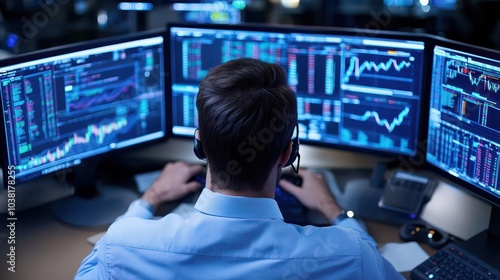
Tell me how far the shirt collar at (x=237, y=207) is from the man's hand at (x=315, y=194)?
59 centimetres

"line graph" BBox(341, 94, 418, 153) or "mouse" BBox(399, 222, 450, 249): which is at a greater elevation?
"line graph" BBox(341, 94, 418, 153)

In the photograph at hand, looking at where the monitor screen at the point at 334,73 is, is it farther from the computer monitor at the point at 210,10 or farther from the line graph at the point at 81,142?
the computer monitor at the point at 210,10

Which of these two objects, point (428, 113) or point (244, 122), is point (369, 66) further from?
point (244, 122)

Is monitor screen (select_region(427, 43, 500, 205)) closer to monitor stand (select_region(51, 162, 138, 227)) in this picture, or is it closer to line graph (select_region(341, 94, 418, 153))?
line graph (select_region(341, 94, 418, 153))

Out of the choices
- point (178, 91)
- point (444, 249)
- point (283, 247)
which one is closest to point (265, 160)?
point (283, 247)

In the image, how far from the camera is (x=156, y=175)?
2.03m

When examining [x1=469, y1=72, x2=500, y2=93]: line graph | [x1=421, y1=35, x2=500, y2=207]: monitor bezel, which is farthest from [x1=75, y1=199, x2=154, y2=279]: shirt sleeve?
[x1=469, y1=72, x2=500, y2=93]: line graph

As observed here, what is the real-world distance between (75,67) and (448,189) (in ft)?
3.70

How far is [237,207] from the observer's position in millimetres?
1141

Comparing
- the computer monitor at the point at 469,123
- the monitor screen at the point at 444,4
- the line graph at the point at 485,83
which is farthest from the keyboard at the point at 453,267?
the monitor screen at the point at 444,4

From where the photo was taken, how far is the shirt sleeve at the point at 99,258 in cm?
118

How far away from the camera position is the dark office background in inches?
114

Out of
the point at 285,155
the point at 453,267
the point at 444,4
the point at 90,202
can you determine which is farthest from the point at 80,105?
the point at 444,4

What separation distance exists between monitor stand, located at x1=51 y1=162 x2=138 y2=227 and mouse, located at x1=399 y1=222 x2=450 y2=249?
775mm
